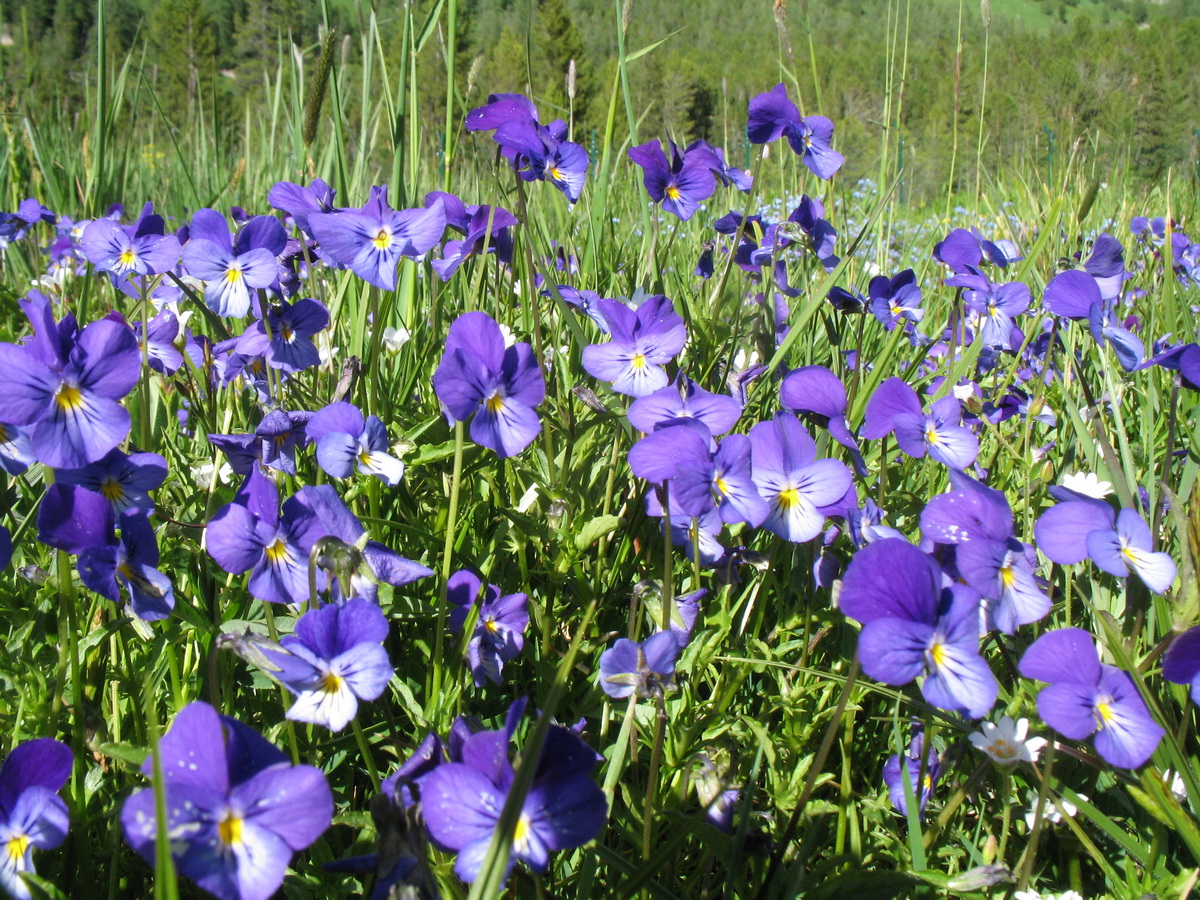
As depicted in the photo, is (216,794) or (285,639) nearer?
(216,794)

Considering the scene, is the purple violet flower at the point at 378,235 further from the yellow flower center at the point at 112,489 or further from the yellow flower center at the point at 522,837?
the yellow flower center at the point at 522,837

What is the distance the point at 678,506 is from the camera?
3.41ft

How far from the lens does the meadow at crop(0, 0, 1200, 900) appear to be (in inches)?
31.5

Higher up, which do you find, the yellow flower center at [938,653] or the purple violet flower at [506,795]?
the yellow flower center at [938,653]

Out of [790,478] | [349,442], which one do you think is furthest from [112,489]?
[790,478]

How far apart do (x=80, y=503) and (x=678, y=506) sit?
2.32 ft

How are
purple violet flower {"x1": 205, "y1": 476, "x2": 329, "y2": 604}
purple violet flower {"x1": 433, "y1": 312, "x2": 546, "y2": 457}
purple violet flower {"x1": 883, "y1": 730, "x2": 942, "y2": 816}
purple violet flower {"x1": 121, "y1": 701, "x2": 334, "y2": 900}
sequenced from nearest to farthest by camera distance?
purple violet flower {"x1": 121, "y1": 701, "x2": 334, "y2": 900} < purple violet flower {"x1": 205, "y1": 476, "x2": 329, "y2": 604} < purple violet flower {"x1": 433, "y1": 312, "x2": 546, "y2": 457} < purple violet flower {"x1": 883, "y1": 730, "x2": 942, "y2": 816}

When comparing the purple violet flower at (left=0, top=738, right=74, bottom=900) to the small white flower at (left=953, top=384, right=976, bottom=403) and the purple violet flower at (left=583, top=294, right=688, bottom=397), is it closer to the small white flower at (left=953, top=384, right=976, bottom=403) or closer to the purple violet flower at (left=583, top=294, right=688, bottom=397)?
the purple violet flower at (left=583, top=294, right=688, bottom=397)

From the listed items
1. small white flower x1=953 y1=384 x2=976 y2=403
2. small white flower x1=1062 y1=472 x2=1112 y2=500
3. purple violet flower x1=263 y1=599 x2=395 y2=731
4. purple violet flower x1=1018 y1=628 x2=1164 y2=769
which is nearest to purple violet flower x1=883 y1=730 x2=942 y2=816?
Result: purple violet flower x1=1018 y1=628 x2=1164 y2=769

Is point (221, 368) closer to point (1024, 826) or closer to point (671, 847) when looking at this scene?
point (671, 847)

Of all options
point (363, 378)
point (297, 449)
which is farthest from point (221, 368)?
point (297, 449)

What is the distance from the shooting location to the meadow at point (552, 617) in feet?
2.63

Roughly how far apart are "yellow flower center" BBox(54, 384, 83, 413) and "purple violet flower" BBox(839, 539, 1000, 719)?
33.4 inches

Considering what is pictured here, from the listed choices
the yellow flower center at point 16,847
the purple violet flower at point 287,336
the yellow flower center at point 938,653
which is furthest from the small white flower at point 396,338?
the yellow flower center at point 938,653
